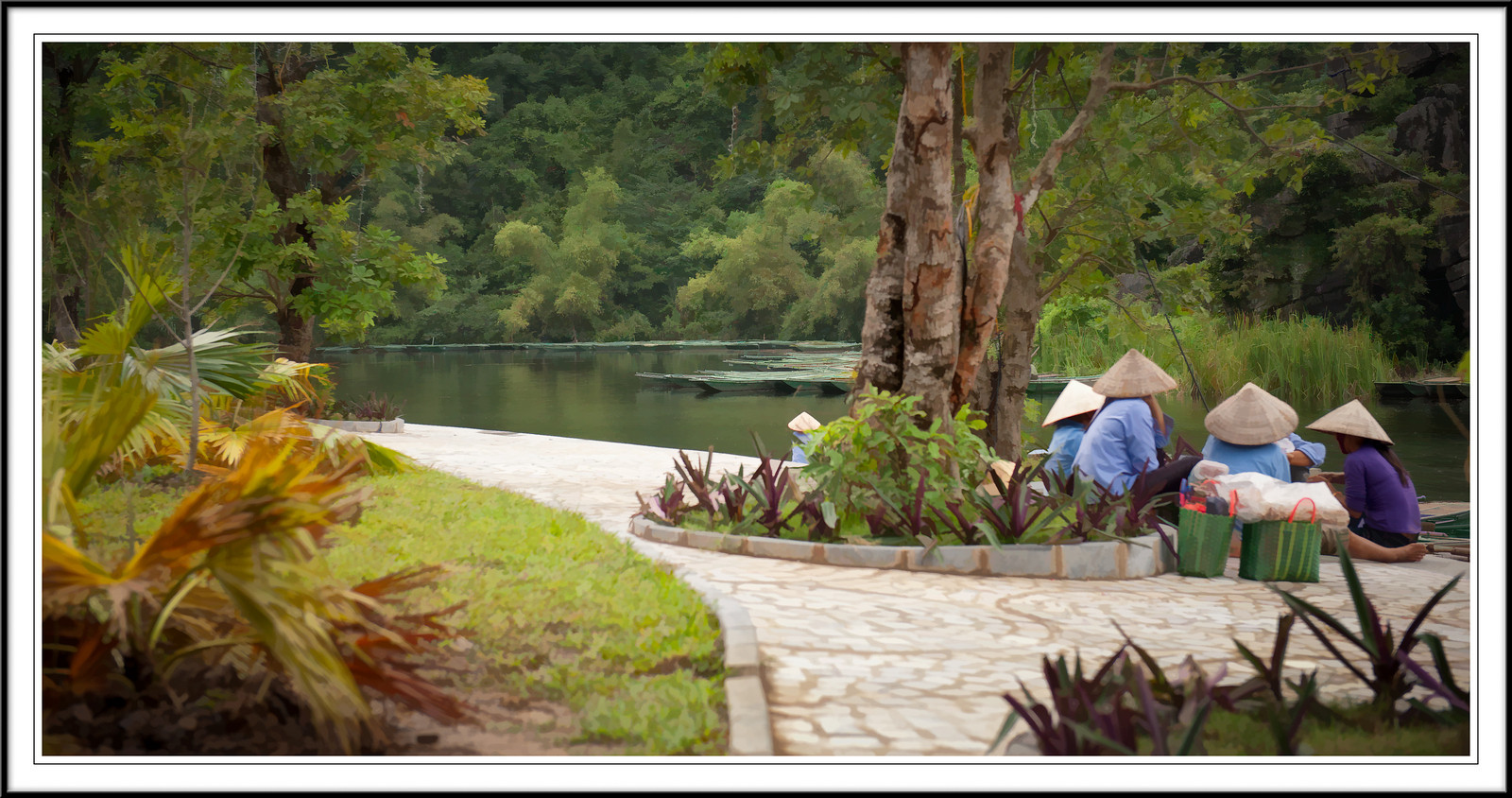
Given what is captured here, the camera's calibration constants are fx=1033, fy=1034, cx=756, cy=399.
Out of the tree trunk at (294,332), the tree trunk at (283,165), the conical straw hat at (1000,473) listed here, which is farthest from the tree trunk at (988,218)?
the tree trunk at (294,332)

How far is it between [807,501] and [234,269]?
9014 millimetres

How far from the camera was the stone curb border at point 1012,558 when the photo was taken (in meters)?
5.45

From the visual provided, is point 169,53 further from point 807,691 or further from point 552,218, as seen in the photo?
point 552,218

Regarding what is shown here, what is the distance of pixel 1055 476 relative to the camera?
6.30m

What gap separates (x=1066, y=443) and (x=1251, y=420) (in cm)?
128

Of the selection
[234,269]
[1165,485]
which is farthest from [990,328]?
[234,269]

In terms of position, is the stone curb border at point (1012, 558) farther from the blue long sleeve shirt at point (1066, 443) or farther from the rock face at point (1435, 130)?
the rock face at point (1435, 130)

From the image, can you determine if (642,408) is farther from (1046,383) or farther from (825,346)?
(825,346)

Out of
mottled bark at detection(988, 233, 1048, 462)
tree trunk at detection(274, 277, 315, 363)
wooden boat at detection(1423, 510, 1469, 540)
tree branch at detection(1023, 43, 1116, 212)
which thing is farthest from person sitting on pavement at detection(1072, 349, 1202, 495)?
tree trunk at detection(274, 277, 315, 363)

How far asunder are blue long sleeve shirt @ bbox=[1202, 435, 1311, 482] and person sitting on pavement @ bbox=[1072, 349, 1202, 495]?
0.93 ft

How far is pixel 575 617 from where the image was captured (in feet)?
12.8

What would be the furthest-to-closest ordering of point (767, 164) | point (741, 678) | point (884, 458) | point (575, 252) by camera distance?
point (575, 252) < point (767, 164) < point (884, 458) < point (741, 678)

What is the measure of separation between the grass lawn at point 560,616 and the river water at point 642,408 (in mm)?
4494

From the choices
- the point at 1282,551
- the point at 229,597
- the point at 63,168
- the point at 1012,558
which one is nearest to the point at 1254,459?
the point at 1282,551
